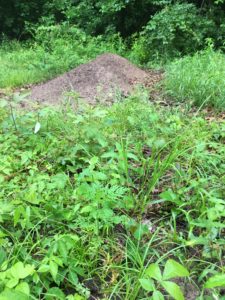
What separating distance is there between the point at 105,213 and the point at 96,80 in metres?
4.28

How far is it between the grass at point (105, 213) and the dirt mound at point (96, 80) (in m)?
2.44

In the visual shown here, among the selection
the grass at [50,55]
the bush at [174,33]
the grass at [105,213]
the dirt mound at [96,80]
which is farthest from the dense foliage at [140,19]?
the grass at [105,213]

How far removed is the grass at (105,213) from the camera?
5.86 feet

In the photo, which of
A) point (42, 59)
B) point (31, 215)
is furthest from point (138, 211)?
point (42, 59)

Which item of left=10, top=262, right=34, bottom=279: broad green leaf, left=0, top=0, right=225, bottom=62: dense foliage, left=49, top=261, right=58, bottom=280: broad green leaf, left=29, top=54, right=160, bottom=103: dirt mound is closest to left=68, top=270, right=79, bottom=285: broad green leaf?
left=49, top=261, right=58, bottom=280: broad green leaf

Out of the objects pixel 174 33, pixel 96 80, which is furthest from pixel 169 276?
pixel 174 33

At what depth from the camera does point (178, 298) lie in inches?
57.1

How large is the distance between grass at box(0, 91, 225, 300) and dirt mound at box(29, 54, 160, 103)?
244 cm

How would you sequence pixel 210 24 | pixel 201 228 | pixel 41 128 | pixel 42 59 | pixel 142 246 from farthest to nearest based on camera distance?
pixel 210 24
pixel 42 59
pixel 41 128
pixel 201 228
pixel 142 246

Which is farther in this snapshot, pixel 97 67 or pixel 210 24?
pixel 210 24

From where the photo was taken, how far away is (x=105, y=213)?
78.3 inches

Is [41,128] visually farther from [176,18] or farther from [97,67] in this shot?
[176,18]

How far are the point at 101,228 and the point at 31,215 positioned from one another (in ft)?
1.32

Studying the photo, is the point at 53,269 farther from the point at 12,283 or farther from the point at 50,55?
the point at 50,55
